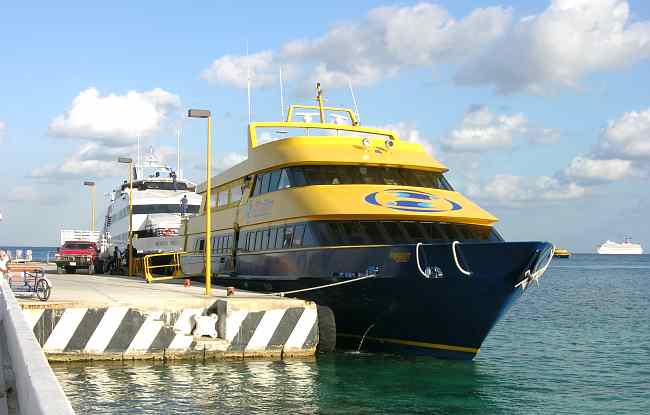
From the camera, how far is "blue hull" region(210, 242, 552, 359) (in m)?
13.8

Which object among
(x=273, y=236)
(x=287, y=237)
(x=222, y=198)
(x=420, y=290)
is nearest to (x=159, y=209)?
(x=222, y=198)

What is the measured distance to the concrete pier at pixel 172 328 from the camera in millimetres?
13195

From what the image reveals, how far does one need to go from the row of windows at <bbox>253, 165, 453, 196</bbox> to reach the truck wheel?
3.45 meters

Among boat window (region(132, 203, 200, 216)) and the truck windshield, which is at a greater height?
boat window (region(132, 203, 200, 216))

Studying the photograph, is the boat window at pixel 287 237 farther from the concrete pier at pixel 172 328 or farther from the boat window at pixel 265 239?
the concrete pier at pixel 172 328

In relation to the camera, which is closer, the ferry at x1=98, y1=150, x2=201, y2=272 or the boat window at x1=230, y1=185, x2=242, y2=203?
the boat window at x1=230, y1=185, x2=242, y2=203

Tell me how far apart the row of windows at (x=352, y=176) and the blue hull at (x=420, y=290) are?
191 centimetres

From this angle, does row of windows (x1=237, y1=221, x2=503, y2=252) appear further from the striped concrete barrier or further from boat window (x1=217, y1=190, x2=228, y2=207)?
boat window (x1=217, y1=190, x2=228, y2=207)

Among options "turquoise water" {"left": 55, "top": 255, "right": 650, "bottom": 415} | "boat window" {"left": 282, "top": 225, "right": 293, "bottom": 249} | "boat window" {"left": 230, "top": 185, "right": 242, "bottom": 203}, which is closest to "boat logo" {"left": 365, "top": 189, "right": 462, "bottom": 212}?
"boat window" {"left": 282, "top": 225, "right": 293, "bottom": 249}

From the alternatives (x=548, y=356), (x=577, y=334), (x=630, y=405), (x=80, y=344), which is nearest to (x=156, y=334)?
(x=80, y=344)

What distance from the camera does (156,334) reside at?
1384cm

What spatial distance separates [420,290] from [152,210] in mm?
29976

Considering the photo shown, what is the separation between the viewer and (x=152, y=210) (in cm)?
4194

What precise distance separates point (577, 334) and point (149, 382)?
15.7 meters
